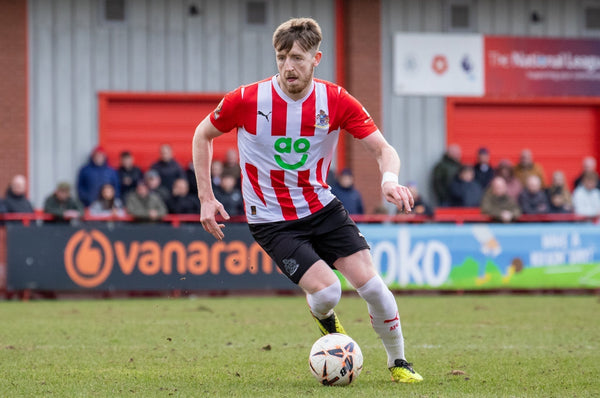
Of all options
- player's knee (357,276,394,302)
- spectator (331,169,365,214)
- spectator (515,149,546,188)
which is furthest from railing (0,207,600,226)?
player's knee (357,276,394,302)

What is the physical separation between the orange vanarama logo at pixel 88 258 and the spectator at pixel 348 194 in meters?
4.27

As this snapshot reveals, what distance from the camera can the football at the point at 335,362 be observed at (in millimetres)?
6539

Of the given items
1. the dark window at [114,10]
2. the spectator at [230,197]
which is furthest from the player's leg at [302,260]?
the dark window at [114,10]

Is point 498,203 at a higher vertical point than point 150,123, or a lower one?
lower

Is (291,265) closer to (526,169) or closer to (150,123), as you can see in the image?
(526,169)

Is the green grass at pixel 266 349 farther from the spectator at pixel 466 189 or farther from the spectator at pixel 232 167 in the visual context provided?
the spectator at pixel 466 189

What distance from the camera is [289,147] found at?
21.8 ft

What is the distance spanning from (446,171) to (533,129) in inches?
125

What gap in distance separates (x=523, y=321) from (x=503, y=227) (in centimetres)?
474

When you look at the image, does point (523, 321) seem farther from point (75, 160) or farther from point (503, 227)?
point (75, 160)

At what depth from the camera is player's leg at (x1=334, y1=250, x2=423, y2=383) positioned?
21.7 ft

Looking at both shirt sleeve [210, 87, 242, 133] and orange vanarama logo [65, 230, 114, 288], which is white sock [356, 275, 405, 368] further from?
orange vanarama logo [65, 230, 114, 288]

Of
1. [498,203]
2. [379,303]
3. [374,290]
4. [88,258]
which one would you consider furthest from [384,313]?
[498,203]

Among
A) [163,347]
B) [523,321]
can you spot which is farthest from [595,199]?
[163,347]
